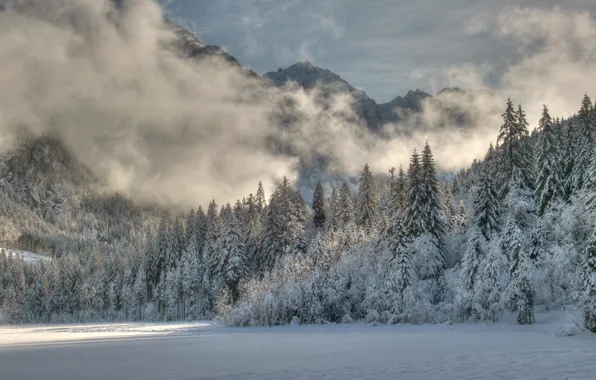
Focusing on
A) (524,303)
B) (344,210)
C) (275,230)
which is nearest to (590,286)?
(524,303)

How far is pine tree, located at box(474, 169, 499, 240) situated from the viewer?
48650 millimetres

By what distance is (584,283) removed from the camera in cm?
2917

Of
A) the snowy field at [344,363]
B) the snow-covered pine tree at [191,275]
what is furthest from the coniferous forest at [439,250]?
the snowy field at [344,363]

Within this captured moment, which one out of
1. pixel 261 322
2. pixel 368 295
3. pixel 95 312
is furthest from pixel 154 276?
pixel 368 295

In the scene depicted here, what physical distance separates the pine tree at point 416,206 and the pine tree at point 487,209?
6.74 metres

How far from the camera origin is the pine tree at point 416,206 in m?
55.0

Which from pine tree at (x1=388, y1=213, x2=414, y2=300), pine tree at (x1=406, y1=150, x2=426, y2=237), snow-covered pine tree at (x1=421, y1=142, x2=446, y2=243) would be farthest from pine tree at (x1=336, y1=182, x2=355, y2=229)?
pine tree at (x1=388, y1=213, x2=414, y2=300)

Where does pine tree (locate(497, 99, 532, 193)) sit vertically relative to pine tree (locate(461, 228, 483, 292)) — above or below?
above

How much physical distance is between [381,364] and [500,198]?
132 ft

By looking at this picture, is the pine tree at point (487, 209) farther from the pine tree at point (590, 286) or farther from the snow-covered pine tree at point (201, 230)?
the snow-covered pine tree at point (201, 230)

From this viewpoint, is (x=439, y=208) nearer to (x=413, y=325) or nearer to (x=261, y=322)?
(x=413, y=325)

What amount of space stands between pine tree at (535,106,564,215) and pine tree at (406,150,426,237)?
11.9 meters

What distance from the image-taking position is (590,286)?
94.2 feet

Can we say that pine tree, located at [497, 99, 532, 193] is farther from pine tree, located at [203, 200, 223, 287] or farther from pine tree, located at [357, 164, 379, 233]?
pine tree, located at [203, 200, 223, 287]
